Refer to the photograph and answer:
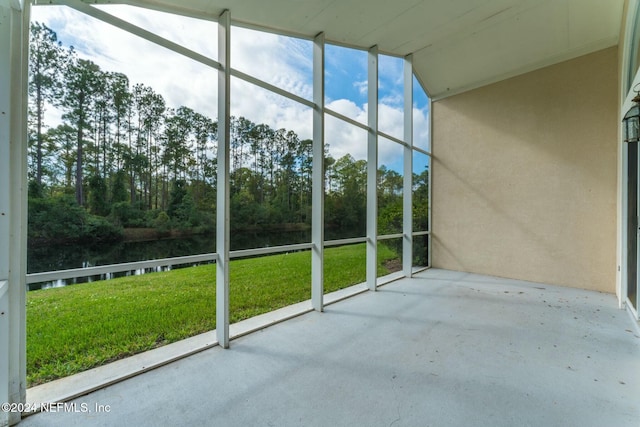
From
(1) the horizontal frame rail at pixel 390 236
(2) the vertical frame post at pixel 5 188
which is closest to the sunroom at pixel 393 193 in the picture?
(2) the vertical frame post at pixel 5 188

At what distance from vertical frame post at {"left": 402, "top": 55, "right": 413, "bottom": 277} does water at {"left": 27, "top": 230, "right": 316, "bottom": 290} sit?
3123 mm

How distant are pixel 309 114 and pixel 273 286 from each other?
3108 mm

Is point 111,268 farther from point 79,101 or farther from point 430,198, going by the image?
point 430,198

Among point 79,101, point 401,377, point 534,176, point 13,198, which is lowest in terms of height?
point 401,377

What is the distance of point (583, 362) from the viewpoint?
238 centimetres

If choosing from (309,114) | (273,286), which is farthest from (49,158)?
(273,286)

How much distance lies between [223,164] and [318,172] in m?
1.26

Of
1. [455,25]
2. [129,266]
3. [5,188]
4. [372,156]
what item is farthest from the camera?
[372,156]

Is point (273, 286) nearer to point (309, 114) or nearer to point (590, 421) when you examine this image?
point (309, 114)

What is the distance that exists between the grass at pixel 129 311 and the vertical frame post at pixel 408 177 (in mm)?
1897

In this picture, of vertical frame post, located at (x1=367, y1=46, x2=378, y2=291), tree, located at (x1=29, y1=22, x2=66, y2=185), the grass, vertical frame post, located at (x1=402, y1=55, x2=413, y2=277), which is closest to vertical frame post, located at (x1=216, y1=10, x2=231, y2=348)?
the grass

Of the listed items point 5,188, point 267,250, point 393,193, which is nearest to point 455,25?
point 393,193

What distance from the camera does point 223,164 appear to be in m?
2.70

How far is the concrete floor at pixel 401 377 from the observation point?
1767 millimetres
